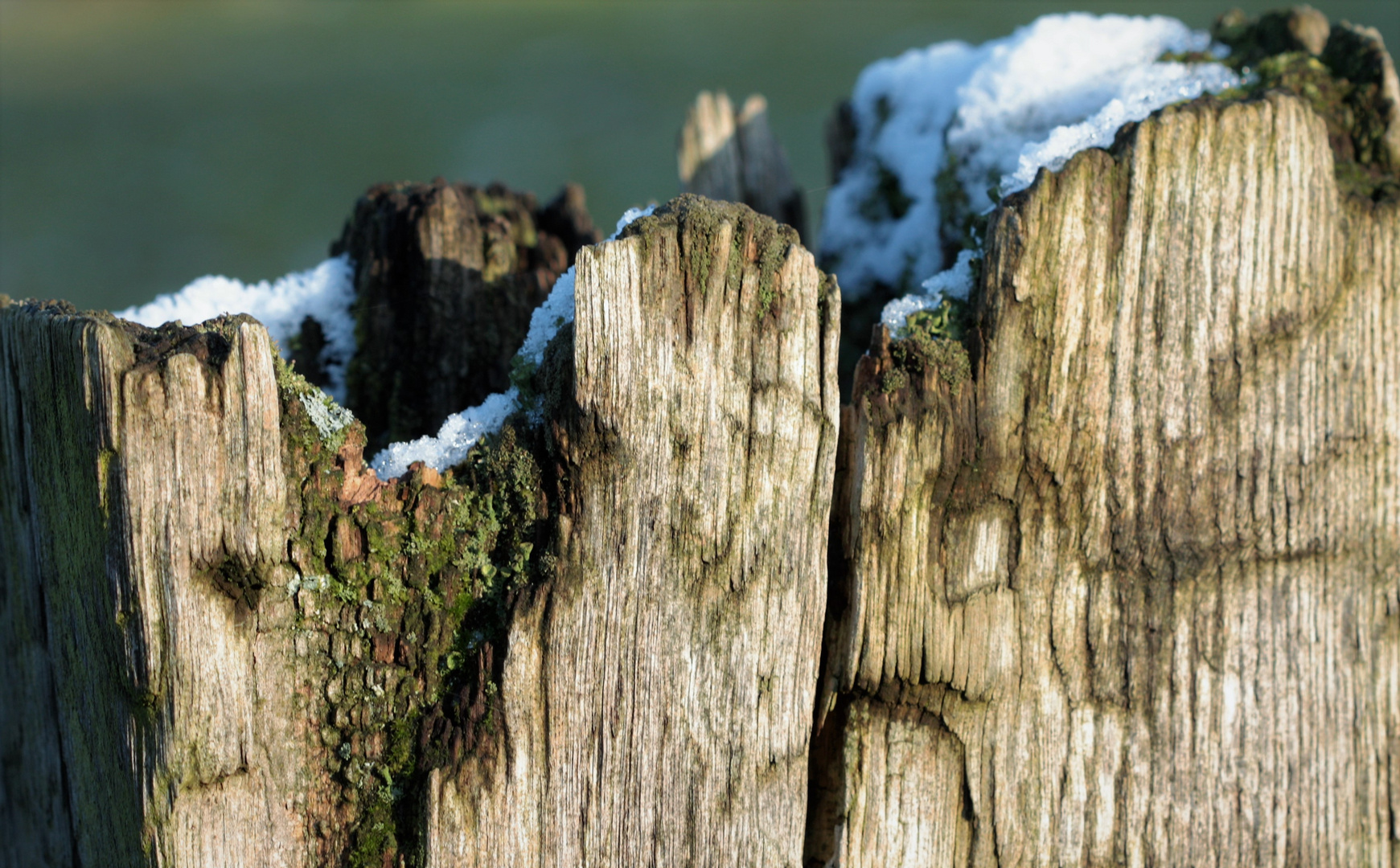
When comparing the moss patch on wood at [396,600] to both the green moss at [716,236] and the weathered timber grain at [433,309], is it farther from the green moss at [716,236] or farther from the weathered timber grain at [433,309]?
the weathered timber grain at [433,309]

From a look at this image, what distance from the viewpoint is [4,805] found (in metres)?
2.51

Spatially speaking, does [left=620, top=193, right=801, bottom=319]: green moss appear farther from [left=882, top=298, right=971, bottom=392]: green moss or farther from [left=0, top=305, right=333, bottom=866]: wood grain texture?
[left=0, top=305, right=333, bottom=866]: wood grain texture

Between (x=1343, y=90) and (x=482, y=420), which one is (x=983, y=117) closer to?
(x=1343, y=90)

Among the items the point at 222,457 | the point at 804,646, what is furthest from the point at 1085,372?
the point at 222,457

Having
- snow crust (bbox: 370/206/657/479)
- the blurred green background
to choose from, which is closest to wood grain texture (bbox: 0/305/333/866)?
snow crust (bbox: 370/206/657/479)

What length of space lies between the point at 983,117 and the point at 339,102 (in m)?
12.0

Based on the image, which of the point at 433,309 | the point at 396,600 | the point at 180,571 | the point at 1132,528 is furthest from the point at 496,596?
the point at 1132,528

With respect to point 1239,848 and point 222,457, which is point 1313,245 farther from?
point 222,457

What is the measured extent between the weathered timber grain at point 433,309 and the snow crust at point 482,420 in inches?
26.7

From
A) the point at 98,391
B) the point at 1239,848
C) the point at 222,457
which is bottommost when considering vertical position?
the point at 1239,848

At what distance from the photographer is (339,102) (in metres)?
13.0

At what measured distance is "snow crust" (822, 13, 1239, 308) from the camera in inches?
99.7

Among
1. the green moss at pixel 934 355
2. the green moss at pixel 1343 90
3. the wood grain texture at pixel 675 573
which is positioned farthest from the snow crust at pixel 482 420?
the green moss at pixel 1343 90

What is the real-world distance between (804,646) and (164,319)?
1892mm
